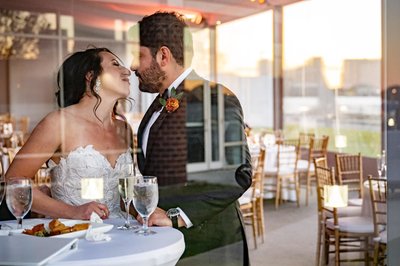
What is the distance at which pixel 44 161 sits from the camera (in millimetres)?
2572

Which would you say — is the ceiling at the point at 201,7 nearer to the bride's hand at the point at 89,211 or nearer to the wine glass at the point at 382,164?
the wine glass at the point at 382,164

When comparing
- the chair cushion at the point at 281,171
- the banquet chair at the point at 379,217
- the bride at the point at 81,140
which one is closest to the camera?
the bride at the point at 81,140

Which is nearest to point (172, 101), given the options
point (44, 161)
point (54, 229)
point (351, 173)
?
point (44, 161)

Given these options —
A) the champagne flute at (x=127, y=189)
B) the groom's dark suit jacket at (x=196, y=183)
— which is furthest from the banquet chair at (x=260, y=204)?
the champagne flute at (x=127, y=189)

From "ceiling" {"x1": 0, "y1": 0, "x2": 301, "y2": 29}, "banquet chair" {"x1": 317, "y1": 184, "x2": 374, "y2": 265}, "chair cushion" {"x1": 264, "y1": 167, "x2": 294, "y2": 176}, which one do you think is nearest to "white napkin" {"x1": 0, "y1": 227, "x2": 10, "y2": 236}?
"ceiling" {"x1": 0, "y1": 0, "x2": 301, "y2": 29}

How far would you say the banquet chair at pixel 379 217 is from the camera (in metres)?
3.05

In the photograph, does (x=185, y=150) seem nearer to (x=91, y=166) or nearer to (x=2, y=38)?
(x=91, y=166)

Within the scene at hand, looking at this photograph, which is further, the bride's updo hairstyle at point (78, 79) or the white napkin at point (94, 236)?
the bride's updo hairstyle at point (78, 79)

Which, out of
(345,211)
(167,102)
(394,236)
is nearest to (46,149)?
(167,102)

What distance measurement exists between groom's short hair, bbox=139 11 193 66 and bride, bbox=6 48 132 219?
0.20m

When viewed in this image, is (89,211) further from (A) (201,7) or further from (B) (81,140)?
(A) (201,7)

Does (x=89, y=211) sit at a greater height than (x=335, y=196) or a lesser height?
greater

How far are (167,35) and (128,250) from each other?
1449mm

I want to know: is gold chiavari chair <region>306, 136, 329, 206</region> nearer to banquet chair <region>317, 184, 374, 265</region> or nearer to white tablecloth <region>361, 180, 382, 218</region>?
banquet chair <region>317, 184, 374, 265</region>
